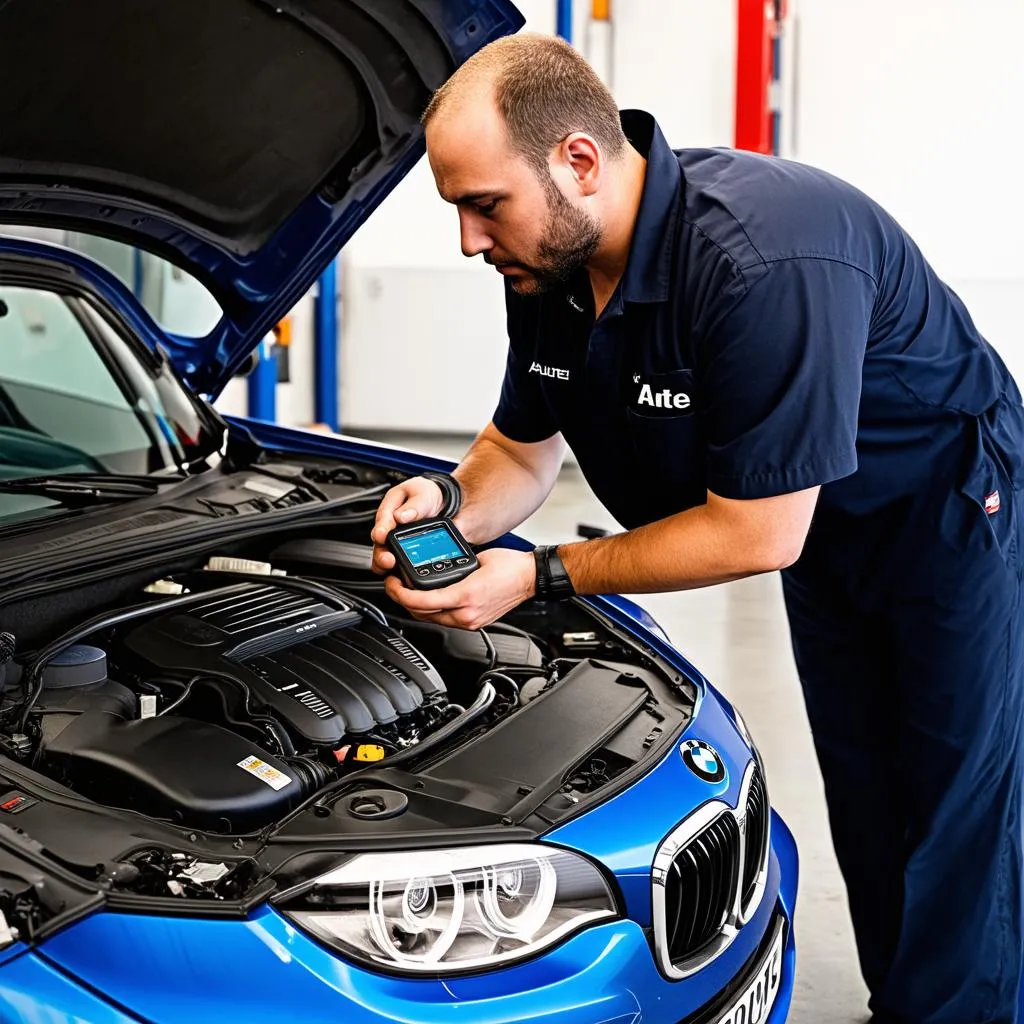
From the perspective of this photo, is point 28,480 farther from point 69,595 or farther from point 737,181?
point 737,181

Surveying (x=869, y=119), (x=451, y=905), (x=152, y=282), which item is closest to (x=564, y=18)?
(x=869, y=119)

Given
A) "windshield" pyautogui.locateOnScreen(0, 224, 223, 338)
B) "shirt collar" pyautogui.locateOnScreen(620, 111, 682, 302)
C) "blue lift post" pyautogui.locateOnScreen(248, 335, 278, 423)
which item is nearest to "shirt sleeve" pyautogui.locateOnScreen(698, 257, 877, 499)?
"shirt collar" pyautogui.locateOnScreen(620, 111, 682, 302)

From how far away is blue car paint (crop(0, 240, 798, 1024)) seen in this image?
1.24 metres

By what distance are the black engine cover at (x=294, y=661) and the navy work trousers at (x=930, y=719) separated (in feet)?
2.22

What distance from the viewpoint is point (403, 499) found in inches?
75.1

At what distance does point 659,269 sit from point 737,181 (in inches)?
6.4

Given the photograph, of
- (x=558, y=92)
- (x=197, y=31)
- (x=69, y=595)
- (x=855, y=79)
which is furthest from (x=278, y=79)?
(x=855, y=79)

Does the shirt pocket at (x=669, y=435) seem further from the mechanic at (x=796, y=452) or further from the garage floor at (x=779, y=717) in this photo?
the garage floor at (x=779, y=717)

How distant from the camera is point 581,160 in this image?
1584mm

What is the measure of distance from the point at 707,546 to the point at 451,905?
574 mm

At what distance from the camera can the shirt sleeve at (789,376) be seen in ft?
5.24

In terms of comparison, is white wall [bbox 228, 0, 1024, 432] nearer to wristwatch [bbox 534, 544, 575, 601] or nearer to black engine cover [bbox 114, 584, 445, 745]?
black engine cover [bbox 114, 584, 445, 745]

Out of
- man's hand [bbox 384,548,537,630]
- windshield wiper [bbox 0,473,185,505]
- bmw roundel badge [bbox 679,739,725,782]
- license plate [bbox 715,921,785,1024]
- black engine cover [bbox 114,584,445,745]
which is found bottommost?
license plate [bbox 715,921,785,1024]

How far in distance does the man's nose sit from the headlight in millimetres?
726
